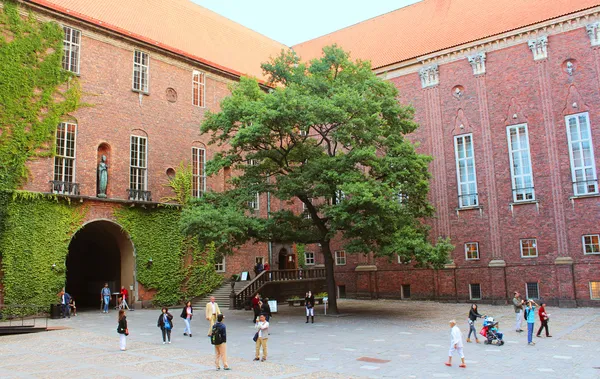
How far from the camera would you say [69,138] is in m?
24.6

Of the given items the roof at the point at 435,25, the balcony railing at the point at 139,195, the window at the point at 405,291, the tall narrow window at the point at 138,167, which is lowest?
the window at the point at 405,291

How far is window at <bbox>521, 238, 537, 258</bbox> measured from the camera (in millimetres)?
26922

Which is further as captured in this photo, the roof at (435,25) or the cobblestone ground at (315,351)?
the roof at (435,25)

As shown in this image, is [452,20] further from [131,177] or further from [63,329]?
[63,329]

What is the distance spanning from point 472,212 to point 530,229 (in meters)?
3.19

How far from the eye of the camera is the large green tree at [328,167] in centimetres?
2095

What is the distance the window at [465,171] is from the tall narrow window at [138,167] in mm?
17463

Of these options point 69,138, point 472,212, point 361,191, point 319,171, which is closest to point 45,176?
point 69,138

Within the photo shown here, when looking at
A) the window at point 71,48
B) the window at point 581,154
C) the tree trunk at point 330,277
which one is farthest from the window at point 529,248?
the window at point 71,48

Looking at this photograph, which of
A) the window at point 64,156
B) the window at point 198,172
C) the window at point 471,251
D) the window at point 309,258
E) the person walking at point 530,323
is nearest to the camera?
the person walking at point 530,323

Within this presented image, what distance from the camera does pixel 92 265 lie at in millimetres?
32094

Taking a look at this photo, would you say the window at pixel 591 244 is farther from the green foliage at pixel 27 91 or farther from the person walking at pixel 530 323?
the green foliage at pixel 27 91

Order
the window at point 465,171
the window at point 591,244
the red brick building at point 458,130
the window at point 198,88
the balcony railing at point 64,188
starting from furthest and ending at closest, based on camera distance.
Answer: the window at point 198,88 < the window at point 465,171 < the red brick building at point 458,130 < the window at point 591,244 < the balcony railing at point 64,188

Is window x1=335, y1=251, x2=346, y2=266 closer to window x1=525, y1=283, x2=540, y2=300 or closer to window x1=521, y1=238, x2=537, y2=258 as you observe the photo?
window x1=521, y1=238, x2=537, y2=258
